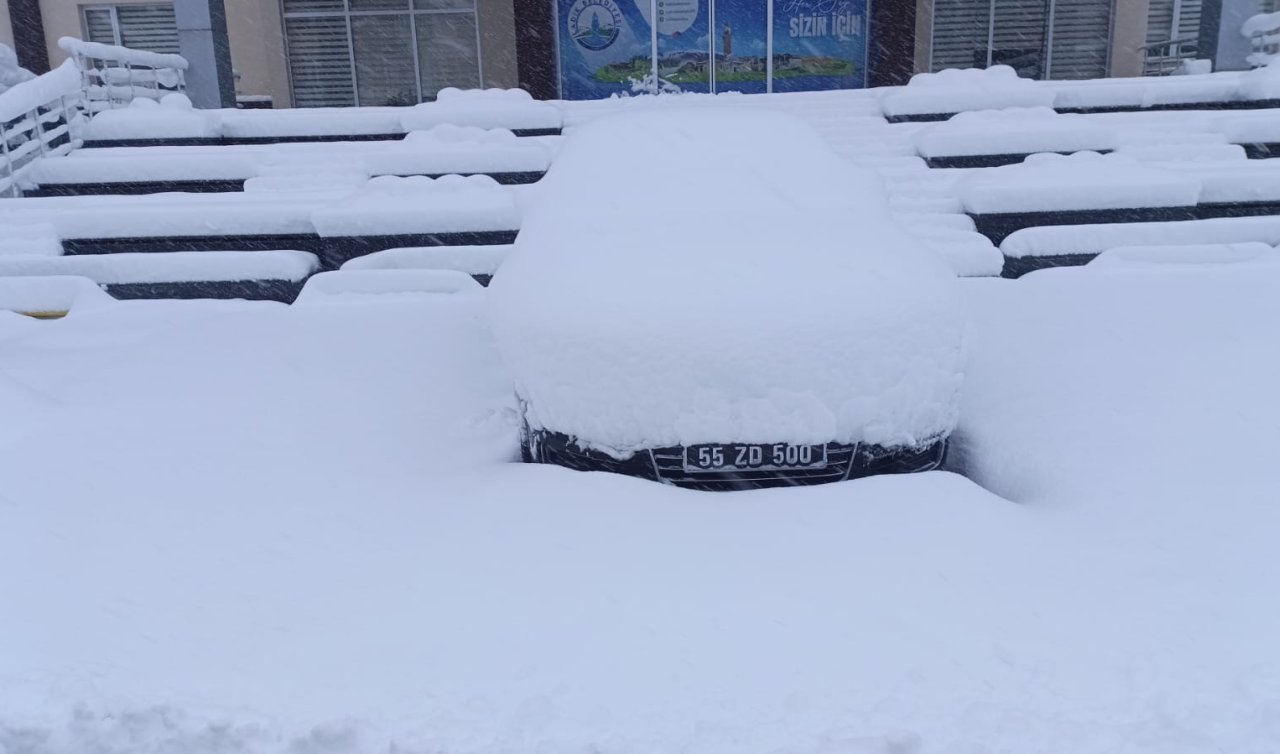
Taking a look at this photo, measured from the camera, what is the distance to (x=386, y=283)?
536cm

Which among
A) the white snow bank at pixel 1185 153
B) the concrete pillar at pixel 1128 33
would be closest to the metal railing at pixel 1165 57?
the concrete pillar at pixel 1128 33

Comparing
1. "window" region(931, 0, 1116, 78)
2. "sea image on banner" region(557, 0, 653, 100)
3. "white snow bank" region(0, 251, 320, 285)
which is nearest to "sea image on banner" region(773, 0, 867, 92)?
"window" region(931, 0, 1116, 78)

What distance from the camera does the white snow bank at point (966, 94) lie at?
8977 mm

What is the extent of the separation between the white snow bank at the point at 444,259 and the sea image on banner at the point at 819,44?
10.8m

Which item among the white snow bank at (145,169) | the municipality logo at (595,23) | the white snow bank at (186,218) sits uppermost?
the municipality logo at (595,23)

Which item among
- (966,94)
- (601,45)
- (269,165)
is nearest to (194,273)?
(269,165)

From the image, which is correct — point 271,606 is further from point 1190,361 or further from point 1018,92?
point 1018,92

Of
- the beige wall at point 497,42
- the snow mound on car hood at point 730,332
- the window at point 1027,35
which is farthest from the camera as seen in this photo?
the beige wall at point 497,42

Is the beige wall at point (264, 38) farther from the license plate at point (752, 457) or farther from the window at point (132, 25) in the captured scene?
the license plate at point (752, 457)

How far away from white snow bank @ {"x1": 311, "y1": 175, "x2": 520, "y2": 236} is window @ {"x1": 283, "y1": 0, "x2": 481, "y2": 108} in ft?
34.4

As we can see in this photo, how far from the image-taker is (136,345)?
4500mm

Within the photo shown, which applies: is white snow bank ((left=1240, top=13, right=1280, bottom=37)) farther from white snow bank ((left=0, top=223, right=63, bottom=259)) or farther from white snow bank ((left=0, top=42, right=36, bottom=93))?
white snow bank ((left=0, top=42, right=36, bottom=93))

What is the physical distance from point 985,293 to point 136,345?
4578mm

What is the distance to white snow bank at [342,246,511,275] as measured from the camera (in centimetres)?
583
